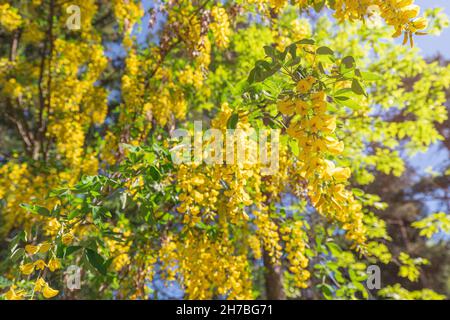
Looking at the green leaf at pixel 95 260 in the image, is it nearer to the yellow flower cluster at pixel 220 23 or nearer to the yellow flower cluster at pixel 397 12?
the yellow flower cluster at pixel 397 12

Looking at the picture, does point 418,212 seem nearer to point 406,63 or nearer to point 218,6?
point 406,63

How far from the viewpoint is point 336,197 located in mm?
1220

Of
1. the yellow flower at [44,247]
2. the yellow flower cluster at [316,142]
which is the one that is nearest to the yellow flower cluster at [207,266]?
the yellow flower at [44,247]

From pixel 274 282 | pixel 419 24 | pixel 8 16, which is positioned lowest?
pixel 274 282

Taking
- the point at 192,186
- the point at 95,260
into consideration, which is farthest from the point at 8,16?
the point at 95,260

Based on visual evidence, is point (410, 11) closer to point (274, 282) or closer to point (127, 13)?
point (127, 13)

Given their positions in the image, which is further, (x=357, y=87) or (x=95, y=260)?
(x=95, y=260)

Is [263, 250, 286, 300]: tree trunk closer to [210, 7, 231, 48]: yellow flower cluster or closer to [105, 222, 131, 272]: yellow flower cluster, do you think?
[105, 222, 131, 272]: yellow flower cluster

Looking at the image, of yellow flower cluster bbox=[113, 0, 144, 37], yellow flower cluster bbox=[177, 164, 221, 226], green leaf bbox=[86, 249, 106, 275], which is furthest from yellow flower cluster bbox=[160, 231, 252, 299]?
yellow flower cluster bbox=[113, 0, 144, 37]

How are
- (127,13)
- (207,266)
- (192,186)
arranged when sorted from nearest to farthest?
(192,186) < (207,266) < (127,13)

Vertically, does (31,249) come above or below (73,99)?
below

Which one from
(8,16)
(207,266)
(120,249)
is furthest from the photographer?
(8,16)

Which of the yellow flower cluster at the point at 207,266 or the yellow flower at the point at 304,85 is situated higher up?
the yellow flower at the point at 304,85

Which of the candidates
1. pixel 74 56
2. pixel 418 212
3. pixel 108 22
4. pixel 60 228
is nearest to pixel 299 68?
pixel 60 228
